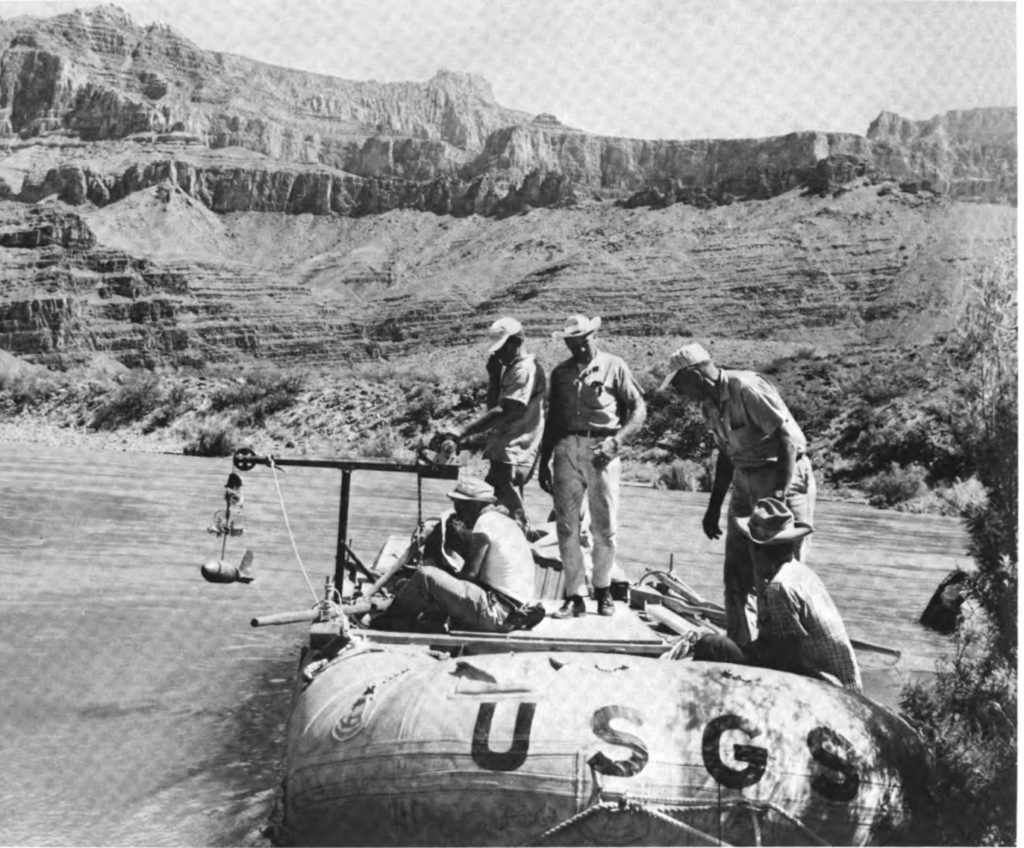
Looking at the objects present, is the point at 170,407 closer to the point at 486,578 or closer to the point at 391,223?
the point at 486,578

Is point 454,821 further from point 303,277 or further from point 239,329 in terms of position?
point 303,277

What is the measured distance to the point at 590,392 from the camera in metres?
8.31

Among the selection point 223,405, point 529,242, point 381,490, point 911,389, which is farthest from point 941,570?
point 529,242

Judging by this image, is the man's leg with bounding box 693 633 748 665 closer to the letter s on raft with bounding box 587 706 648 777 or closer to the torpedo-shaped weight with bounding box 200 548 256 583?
the letter s on raft with bounding box 587 706 648 777

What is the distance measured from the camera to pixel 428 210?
145625mm

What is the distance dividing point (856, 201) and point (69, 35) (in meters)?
134

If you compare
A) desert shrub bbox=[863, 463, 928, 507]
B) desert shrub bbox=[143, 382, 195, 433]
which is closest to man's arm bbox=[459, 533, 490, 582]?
desert shrub bbox=[863, 463, 928, 507]

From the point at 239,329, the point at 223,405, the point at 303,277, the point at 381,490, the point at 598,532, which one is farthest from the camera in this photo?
the point at 303,277

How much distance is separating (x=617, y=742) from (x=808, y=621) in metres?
1.12

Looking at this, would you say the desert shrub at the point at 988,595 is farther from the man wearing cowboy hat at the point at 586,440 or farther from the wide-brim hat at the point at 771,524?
the man wearing cowboy hat at the point at 586,440

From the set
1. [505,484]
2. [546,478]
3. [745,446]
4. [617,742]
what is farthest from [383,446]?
[617,742]

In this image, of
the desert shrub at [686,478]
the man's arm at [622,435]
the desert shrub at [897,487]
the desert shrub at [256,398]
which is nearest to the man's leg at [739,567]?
the man's arm at [622,435]

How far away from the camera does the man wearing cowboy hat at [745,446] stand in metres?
7.08

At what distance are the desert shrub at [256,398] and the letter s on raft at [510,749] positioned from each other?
44099 millimetres
